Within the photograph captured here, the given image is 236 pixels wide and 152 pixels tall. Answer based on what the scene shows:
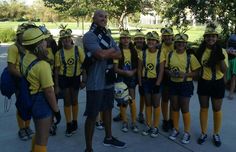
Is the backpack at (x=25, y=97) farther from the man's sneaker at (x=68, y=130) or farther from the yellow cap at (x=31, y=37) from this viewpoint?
the man's sneaker at (x=68, y=130)

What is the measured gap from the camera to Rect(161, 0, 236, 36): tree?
1151cm

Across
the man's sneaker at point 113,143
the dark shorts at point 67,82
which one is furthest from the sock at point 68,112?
the man's sneaker at point 113,143

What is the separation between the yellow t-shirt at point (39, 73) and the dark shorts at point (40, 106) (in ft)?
0.47

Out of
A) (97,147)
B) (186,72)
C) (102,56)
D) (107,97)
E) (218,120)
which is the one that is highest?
(102,56)

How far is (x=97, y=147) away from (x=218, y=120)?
1.91m

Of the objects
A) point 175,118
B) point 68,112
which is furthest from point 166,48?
point 68,112

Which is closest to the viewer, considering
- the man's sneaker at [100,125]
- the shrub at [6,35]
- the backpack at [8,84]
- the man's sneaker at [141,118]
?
the backpack at [8,84]

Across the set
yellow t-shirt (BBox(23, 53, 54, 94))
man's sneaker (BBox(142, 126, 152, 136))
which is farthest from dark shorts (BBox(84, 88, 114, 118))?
man's sneaker (BBox(142, 126, 152, 136))

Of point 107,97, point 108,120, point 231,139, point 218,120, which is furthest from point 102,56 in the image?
point 231,139

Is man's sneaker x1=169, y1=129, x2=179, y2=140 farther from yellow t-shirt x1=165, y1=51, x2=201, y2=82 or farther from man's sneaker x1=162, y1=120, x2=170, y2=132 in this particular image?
yellow t-shirt x1=165, y1=51, x2=201, y2=82

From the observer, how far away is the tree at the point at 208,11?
11508 mm

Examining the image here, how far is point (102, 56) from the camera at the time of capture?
443 centimetres

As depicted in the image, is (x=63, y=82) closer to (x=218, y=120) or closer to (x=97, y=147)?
(x=97, y=147)

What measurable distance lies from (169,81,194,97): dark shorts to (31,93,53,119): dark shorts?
2252mm
